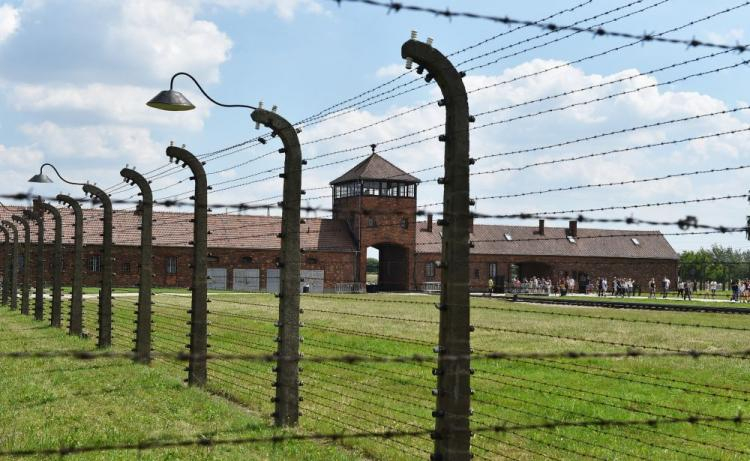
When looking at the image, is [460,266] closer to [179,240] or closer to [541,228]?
[179,240]

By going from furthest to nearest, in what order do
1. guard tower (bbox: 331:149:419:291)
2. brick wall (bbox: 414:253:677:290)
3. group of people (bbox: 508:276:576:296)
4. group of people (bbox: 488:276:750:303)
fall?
brick wall (bbox: 414:253:677:290) < group of people (bbox: 508:276:576:296) < guard tower (bbox: 331:149:419:291) < group of people (bbox: 488:276:750:303)

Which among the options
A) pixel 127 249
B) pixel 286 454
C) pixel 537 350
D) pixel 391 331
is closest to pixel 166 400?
pixel 286 454

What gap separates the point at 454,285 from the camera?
6.60 meters

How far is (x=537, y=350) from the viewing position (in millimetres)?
19328

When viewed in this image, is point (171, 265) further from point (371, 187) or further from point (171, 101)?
point (171, 101)

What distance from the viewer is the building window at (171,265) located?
62.1 meters

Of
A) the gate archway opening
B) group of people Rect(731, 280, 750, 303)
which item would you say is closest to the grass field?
group of people Rect(731, 280, 750, 303)

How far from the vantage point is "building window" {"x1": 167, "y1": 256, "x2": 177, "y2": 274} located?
204ft

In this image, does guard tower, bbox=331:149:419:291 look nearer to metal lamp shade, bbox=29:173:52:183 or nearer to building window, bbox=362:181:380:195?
building window, bbox=362:181:380:195

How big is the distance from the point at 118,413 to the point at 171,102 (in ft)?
13.7

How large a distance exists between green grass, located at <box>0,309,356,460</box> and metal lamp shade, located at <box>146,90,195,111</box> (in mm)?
3959

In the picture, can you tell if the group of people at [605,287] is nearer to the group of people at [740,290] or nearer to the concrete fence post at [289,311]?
the group of people at [740,290]

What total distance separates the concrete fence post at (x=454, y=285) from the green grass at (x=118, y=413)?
225cm

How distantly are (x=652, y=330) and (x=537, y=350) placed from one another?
8.35m
